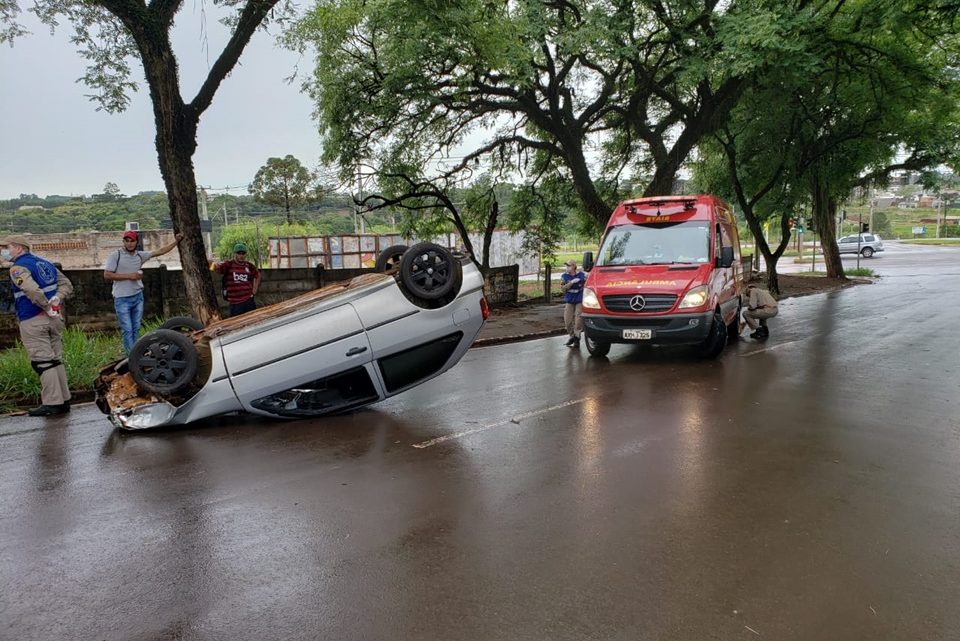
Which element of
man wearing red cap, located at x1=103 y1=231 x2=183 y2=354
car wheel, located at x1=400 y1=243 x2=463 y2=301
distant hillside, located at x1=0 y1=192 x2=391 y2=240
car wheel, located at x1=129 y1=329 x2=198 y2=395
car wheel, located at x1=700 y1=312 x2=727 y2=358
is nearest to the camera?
car wheel, located at x1=129 y1=329 x2=198 y2=395

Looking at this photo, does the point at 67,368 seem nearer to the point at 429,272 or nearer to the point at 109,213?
the point at 429,272

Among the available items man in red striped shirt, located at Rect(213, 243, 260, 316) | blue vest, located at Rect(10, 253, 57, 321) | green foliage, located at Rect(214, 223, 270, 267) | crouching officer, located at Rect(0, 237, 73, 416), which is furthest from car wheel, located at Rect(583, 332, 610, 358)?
green foliage, located at Rect(214, 223, 270, 267)

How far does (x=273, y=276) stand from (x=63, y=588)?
12128 mm

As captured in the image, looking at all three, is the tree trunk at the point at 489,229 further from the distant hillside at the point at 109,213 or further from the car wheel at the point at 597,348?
the distant hillside at the point at 109,213

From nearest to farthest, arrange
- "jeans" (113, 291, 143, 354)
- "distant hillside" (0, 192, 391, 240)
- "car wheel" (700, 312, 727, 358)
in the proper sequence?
"jeans" (113, 291, 143, 354) < "car wheel" (700, 312, 727, 358) < "distant hillside" (0, 192, 391, 240)

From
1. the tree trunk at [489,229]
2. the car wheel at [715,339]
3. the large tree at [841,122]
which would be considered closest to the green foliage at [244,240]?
the tree trunk at [489,229]

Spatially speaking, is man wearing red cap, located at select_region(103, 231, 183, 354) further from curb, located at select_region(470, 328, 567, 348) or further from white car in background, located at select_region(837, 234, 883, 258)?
white car in background, located at select_region(837, 234, 883, 258)

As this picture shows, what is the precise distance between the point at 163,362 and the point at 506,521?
3940 millimetres

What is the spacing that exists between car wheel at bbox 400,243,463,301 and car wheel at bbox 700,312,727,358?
4.58 meters

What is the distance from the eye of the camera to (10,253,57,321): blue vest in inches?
281

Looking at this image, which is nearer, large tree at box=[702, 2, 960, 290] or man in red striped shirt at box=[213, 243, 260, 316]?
man in red striped shirt at box=[213, 243, 260, 316]

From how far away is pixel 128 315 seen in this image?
30.5 feet

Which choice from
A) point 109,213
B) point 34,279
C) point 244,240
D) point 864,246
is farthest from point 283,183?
point 864,246

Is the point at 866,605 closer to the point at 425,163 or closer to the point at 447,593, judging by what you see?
the point at 447,593
